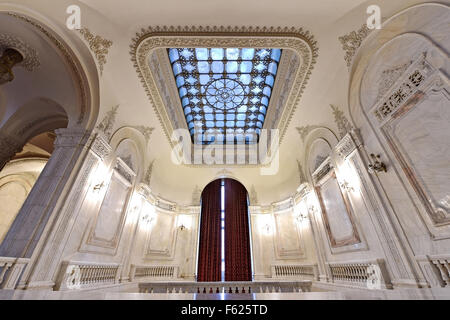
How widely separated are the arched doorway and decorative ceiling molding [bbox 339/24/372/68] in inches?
301

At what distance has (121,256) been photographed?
20.1 ft

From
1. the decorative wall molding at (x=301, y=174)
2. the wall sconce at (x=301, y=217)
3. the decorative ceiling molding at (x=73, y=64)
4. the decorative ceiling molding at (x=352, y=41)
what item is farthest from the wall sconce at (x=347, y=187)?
the decorative ceiling molding at (x=73, y=64)

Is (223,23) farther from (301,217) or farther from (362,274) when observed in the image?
(301,217)

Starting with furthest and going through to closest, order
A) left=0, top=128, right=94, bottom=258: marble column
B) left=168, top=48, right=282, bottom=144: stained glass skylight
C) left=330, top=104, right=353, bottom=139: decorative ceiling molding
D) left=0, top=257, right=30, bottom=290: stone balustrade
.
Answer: left=168, top=48, right=282, bottom=144: stained glass skylight < left=330, top=104, right=353, bottom=139: decorative ceiling molding < left=0, top=128, right=94, bottom=258: marble column < left=0, top=257, right=30, bottom=290: stone balustrade

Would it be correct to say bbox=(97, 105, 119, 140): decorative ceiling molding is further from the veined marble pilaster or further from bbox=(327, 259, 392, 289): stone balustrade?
bbox=(327, 259, 392, 289): stone balustrade

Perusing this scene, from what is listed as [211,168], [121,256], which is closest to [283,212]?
[211,168]

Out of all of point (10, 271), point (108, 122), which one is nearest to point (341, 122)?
point (108, 122)

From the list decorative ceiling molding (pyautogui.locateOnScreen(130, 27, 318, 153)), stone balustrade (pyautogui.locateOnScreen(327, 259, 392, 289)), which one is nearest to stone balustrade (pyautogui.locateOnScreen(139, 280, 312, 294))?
stone balustrade (pyautogui.locateOnScreen(327, 259, 392, 289))

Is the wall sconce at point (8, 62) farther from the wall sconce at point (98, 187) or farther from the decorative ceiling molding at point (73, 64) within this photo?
the wall sconce at point (98, 187)

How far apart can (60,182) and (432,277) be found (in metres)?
7.30

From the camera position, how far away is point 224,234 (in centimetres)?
Answer: 947

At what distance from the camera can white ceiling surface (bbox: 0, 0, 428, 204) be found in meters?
3.75

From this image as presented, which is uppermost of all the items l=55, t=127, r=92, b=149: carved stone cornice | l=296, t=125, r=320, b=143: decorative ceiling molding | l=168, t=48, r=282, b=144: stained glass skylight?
l=168, t=48, r=282, b=144: stained glass skylight

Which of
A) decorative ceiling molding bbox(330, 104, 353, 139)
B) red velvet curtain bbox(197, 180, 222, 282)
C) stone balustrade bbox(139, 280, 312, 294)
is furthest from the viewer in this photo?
red velvet curtain bbox(197, 180, 222, 282)
